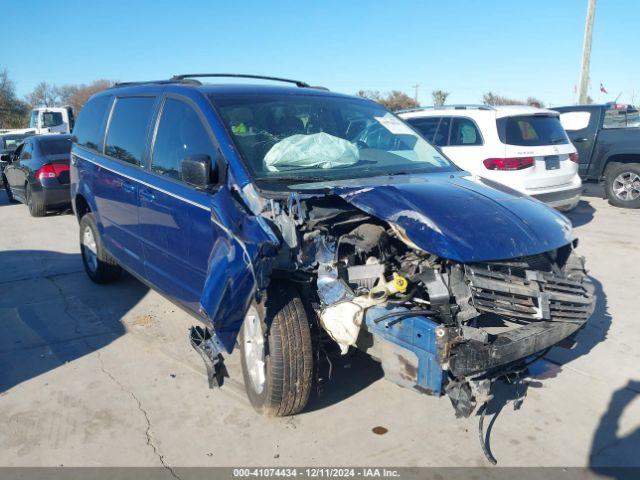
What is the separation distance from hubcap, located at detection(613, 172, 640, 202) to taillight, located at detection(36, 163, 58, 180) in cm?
1076

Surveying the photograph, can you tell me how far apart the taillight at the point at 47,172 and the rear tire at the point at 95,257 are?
518 cm

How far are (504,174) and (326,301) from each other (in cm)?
525

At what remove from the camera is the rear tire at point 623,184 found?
1029 centimetres

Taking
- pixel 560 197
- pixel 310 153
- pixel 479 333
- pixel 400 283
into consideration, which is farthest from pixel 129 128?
pixel 560 197

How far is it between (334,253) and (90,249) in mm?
3901

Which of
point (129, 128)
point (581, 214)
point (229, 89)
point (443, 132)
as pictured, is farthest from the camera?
point (581, 214)

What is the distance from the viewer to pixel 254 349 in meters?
3.43

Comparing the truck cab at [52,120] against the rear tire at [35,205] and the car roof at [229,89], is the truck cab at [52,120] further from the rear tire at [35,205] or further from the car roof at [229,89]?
the car roof at [229,89]

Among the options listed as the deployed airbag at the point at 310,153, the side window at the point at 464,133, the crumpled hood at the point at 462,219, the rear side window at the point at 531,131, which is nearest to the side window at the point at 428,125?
the side window at the point at 464,133

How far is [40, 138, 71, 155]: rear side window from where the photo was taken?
10805 mm

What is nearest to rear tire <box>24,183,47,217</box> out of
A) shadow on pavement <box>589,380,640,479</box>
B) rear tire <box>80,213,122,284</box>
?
rear tire <box>80,213,122,284</box>

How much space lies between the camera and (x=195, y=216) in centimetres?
366

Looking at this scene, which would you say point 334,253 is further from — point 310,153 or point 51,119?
point 51,119

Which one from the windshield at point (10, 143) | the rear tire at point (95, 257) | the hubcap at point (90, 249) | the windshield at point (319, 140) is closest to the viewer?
the windshield at point (319, 140)
